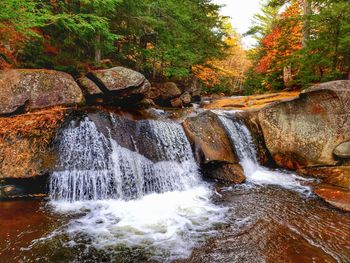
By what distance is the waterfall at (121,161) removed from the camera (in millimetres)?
5832

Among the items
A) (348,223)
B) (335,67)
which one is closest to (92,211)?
(348,223)

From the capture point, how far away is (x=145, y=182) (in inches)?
258

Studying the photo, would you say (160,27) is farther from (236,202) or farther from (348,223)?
(348,223)

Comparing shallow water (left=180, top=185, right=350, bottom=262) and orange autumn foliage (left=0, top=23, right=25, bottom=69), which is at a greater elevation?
orange autumn foliage (left=0, top=23, right=25, bottom=69)

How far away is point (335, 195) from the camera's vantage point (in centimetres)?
592

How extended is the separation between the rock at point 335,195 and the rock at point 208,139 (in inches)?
102

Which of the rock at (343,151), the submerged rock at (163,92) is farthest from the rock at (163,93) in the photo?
the rock at (343,151)

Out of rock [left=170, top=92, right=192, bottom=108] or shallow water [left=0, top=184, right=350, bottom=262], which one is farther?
rock [left=170, top=92, right=192, bottom=108]

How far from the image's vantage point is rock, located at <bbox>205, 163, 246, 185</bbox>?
7249 mm

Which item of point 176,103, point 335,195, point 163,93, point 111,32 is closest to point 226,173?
point 335,195

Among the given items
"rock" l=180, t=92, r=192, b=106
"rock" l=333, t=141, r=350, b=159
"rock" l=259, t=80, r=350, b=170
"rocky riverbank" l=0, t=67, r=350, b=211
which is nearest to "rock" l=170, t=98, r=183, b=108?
"rock" l=180, t=92, r=192, b=106

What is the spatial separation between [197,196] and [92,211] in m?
2.66

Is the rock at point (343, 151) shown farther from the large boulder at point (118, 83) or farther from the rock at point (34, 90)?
the rock at point (34, 90)

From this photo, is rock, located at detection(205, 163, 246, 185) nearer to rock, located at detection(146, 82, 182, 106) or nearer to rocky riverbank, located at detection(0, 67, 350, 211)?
rocky riverbank, located at detection(0, 67, 350, 211)
